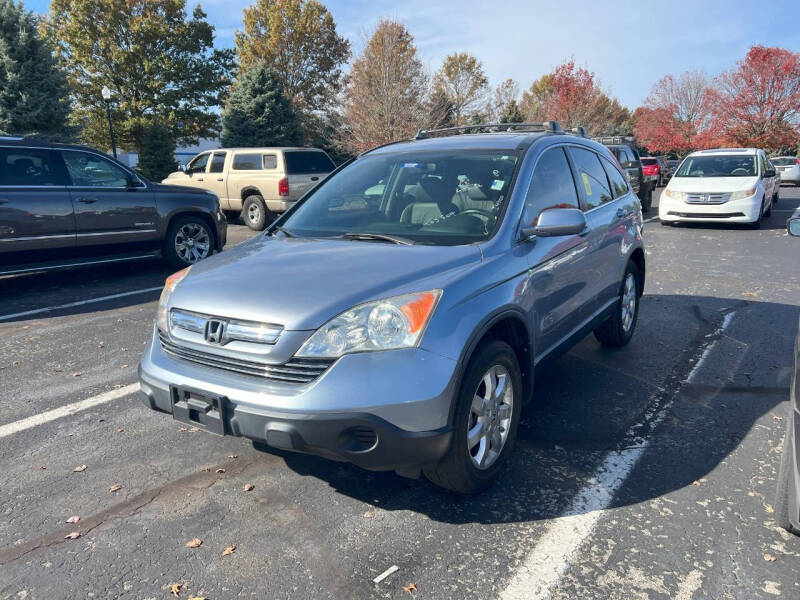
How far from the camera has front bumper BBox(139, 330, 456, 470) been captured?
2594 millimetres

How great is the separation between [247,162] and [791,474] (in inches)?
578

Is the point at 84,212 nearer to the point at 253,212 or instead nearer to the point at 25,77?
the point at 253,212

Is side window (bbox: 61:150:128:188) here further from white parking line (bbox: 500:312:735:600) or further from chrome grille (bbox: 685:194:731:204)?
chrome grille (bbox: 685:194:731:204)

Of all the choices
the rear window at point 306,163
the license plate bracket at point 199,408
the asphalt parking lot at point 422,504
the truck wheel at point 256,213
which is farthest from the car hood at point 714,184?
the license plate bracket at point 199,408

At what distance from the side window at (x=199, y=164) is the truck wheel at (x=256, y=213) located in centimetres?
199

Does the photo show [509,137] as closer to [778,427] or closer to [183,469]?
[778,427]

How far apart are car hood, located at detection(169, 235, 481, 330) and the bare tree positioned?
2362 cm

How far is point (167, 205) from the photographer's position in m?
9.09

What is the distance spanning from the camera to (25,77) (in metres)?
26.0

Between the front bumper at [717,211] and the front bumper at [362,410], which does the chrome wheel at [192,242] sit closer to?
the front bumper at [362,410]

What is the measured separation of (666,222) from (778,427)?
37.6 feet

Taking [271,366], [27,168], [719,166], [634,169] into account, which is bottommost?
[271,366]

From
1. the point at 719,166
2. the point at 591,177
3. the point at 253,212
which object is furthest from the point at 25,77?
the point at 591,177

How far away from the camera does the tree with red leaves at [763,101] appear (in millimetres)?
39531
